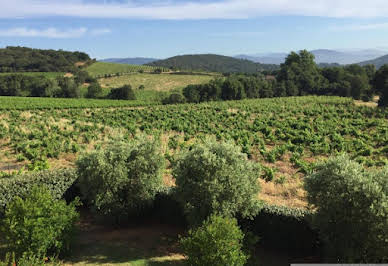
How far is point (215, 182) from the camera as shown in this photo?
35.5ft

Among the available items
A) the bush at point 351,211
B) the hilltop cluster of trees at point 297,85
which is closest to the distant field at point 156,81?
the hilltop cluster of trees at point 297,85

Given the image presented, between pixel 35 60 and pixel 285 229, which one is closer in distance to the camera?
pixel 285 229

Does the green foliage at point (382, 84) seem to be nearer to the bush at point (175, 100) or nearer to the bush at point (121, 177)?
the bush at point (175, 100)

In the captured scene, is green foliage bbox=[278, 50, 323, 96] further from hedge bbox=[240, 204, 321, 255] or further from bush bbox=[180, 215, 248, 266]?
bush bbox=[180, 215, 248, 266]

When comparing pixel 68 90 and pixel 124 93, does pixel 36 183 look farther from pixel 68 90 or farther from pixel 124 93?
pixel 68 90

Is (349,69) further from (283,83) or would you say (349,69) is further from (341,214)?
(341,214)

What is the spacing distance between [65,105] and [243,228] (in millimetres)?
58917

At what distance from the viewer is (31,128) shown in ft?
115

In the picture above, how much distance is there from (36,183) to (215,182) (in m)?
8.70

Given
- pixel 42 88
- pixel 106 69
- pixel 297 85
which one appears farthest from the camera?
pixel 106 69

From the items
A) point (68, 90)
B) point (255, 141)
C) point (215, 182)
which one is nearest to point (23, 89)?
point (68, 90)

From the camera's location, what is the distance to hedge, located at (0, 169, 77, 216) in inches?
525

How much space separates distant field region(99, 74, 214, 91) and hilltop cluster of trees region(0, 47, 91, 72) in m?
25.7

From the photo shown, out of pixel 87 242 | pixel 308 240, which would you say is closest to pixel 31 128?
pixel 87 242
